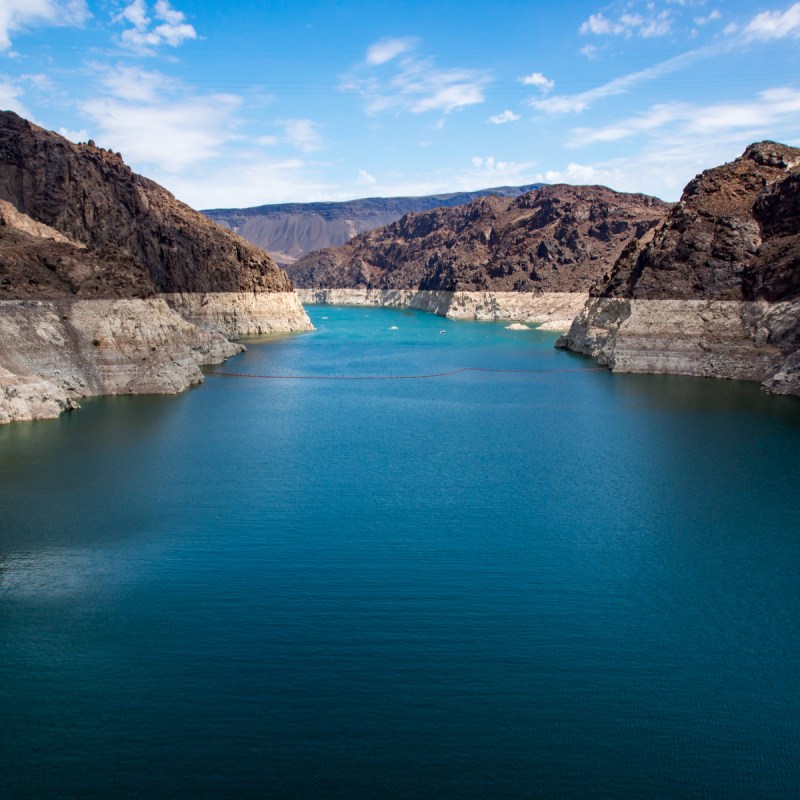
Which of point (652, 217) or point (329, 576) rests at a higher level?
point (652, 217)

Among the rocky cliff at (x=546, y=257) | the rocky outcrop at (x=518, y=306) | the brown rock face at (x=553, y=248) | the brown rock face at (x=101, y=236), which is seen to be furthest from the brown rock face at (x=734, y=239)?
the brown rock face at (x=553, y=248)

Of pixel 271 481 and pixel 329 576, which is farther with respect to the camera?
pixel 271 481

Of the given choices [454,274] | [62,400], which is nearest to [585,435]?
[62,400]

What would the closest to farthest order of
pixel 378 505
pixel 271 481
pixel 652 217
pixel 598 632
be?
pixel 598 632 → pixel 378 505 → pixel 271 481 → pixel 652 217

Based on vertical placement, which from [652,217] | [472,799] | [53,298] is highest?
[652,217]

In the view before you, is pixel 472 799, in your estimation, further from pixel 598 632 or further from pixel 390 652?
pixel 598 632

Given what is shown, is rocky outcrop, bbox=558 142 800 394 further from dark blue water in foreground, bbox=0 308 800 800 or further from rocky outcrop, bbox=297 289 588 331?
rocky outcrop, bbox=297 289 588 331
